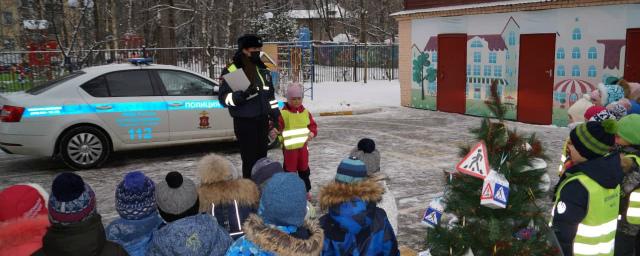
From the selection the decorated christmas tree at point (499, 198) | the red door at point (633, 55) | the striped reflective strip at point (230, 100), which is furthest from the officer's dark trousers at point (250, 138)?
the red door at point (633, 55)

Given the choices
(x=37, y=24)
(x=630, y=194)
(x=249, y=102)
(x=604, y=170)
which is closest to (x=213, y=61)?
(x=37, y=24)

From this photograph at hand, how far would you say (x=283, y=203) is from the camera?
234 cm

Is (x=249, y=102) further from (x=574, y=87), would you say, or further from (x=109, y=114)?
(x=574, y=87)

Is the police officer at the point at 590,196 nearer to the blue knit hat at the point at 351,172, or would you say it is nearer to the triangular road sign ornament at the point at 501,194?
the triangular road sign ornament at the point at 501,194

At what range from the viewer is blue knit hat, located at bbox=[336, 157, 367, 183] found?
293 centimetres

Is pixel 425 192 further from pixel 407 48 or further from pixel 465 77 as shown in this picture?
pixel 407 48

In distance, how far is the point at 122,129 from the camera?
8484 millimetres

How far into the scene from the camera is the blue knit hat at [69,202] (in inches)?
89.2

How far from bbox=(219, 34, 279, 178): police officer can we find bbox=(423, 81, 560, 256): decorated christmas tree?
3.17 m

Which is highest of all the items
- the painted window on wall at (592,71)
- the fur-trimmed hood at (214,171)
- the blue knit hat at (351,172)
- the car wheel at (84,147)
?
the painted window on wall at (592,71)

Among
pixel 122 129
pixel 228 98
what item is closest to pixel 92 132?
pixel 122 129

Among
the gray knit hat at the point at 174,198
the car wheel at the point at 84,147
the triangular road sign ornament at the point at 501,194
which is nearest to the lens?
the triangular road sign ornament at the point at 501,194

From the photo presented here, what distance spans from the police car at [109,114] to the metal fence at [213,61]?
5014 mm

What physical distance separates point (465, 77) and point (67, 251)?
1384cm
